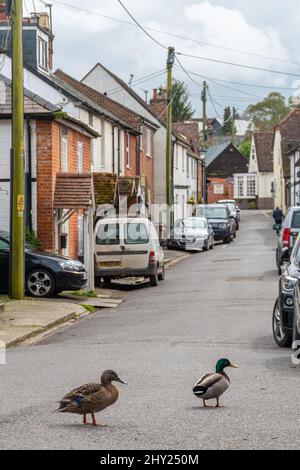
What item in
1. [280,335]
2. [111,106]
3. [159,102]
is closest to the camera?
[280,335]

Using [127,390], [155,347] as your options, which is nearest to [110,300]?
[155,347]

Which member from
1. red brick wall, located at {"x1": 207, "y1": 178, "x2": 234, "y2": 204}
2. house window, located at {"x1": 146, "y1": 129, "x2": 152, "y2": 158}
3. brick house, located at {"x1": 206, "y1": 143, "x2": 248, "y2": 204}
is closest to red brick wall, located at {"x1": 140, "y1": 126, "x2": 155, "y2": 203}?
house window, located at {"x1": 146, "y1": 129, "x2": 152, "y2": 158}

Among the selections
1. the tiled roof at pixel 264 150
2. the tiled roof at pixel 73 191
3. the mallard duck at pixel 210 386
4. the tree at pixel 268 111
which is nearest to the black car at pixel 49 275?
the tiled roof at pixel 73 191

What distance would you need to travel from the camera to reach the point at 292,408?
8.59 meters

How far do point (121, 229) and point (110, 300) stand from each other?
3217mm

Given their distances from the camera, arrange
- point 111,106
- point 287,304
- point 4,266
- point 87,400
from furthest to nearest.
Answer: point 111,106
point 4,266
point 287,304
point 87,400

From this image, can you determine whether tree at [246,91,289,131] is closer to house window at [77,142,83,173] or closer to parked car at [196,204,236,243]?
parked car at [196,204,236,243]

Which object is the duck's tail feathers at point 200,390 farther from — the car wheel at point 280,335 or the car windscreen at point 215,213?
the car windscreen at point 215,213

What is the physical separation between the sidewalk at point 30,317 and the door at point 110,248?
4.34 metres

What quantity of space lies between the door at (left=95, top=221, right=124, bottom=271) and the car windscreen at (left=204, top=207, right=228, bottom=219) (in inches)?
948

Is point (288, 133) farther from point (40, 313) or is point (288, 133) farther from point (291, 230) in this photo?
point (40, 313)

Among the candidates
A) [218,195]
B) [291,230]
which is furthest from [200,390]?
[218,195]

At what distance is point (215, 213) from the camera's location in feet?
162

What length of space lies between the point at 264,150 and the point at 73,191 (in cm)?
7814
